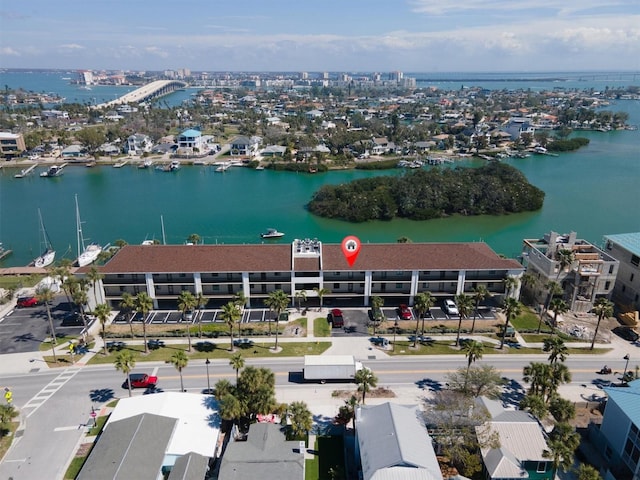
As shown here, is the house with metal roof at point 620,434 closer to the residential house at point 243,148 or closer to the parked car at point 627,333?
the parked car at point 627,333

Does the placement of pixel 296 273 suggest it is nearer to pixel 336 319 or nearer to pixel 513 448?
pixel 336 319

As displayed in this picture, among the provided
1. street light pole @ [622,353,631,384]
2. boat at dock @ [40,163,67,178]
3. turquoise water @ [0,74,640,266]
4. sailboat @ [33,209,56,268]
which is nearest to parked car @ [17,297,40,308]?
sailboat @ [33,209,56,268]

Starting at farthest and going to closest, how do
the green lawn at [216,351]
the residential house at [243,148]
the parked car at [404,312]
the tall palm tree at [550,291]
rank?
the residential house at [243,148] < the parked car at [404,312] < the tall palm tree at [550,291] < the green lawn at [216,351]

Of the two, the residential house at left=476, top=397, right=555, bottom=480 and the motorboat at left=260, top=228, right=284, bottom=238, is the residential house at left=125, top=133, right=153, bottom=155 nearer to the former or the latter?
the motorboat at left=260, top=228, right=284, bottom=238

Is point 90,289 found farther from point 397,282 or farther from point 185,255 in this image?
point 397,282

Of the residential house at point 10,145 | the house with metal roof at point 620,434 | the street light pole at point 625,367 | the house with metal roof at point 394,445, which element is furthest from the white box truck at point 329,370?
the residential house at point 10,145

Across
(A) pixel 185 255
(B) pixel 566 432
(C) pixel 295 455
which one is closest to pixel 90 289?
(A) pixel 185 255
